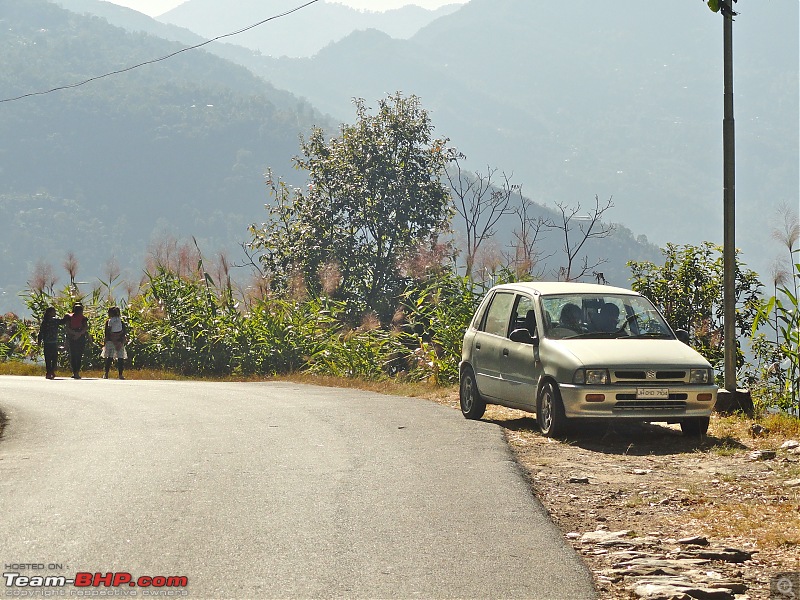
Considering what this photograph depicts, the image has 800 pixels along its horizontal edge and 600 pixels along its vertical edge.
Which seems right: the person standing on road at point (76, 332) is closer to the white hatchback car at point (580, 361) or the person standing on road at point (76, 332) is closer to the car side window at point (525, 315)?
the white hatchback car at point (580, 361)

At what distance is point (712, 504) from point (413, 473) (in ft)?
8.27

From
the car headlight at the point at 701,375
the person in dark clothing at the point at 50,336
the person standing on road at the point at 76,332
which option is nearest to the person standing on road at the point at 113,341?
the person standing on road at the point at 76,332

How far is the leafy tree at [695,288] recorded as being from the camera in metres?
19.7

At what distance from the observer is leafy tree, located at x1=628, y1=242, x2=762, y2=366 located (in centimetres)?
1972

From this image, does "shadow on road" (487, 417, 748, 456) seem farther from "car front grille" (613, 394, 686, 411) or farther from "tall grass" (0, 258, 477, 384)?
"tall grass" (0, 258, 477, 384)

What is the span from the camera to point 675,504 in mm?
8883

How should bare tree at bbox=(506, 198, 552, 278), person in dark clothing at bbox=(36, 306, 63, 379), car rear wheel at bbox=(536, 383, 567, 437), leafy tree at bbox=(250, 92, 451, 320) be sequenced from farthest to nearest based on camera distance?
leafy tree at bbox=(250, 92, 451, 320) < person in dark clothing at bbox=(36, 306, 63, 379) < bare tree at bbox=(506, 198, 552, 278) < car rear wheel at bbox=(536, 383, 567, 437)

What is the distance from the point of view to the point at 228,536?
23.9ft

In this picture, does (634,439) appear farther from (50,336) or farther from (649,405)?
(50,336)

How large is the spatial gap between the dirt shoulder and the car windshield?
3.67 feet

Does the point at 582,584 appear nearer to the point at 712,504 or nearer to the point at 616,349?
the point at 712,504

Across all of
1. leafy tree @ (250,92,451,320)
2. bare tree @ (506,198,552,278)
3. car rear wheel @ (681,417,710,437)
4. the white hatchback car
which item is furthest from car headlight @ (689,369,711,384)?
leafy tree @ (250,92,451,320)

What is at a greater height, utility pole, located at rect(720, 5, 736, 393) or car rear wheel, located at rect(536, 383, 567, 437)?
utility pole, located at rect(720, 5, 736, 393)

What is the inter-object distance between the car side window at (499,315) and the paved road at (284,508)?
1191 mm
